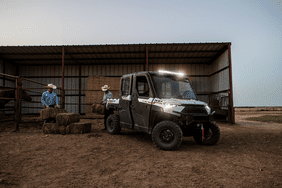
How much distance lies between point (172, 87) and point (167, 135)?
1456 mm

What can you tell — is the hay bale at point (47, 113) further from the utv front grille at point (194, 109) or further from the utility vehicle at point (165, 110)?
the utv front grille at point (194, 109)

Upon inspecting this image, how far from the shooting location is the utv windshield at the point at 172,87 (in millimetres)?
4922

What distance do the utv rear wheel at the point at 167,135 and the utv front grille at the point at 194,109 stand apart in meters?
0.46

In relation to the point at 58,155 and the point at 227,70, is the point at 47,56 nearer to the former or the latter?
the point at 58,155

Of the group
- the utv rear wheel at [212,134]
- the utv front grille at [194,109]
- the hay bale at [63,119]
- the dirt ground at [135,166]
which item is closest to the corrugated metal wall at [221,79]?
the utv rear wheel at [212,134]

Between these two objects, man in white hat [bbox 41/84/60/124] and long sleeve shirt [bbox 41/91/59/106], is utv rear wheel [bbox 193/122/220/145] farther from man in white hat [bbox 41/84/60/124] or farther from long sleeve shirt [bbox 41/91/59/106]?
long sleeve shirt [bbox 41/91/59/106]

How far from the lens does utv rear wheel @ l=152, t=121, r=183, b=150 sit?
4.25 meters

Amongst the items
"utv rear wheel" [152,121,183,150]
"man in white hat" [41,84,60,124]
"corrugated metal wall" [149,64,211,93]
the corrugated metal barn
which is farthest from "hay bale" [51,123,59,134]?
"corrugated metal wall" [149,64,211,93]

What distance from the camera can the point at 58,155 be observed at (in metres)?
3.91

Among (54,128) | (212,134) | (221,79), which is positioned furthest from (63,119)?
(221,79)

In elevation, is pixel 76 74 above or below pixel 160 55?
below

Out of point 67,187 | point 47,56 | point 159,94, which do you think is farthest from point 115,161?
point 47,56

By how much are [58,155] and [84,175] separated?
141 centimetres

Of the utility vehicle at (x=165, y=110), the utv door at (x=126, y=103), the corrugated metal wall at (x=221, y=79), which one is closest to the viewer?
the utility vehicle at (x=165, y=110)
